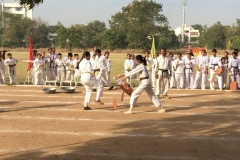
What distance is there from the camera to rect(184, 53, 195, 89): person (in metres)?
18.9

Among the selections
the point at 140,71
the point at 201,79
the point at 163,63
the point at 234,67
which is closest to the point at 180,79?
the point at 201,79

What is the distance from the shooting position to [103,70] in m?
17.0

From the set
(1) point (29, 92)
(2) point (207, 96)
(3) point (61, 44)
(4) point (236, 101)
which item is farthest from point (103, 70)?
(3) point (61, 44)

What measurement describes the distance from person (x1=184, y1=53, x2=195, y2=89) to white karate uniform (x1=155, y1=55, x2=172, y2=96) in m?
3.87

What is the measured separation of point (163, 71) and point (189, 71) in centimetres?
416

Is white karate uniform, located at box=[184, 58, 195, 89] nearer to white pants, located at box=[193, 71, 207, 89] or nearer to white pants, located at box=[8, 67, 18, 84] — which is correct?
white pants, located at box=[193, 71, 207, 89]

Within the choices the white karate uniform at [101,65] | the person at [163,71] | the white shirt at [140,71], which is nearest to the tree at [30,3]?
the white shirt at [140,71]

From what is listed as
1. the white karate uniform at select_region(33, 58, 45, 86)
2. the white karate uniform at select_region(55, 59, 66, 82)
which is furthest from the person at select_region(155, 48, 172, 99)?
the white karate uniform at select_region(33, 58, 45, 86)

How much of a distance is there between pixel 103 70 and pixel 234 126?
25.3 ft

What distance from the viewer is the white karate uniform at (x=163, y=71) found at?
592 inches

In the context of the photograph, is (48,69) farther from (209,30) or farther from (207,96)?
(209,30)

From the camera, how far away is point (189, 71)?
19.0m

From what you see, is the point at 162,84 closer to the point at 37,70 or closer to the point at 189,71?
the point at 189,71

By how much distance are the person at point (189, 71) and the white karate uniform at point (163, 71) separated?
12.7 ft
